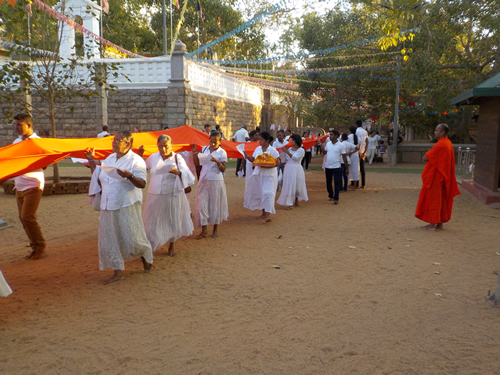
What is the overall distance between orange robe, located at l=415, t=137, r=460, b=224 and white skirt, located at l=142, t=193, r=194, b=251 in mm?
4505

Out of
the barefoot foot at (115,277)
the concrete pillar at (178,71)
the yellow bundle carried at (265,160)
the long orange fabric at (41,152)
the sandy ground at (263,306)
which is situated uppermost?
the concrete pillar at (178,71)

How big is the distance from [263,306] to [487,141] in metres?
9.26

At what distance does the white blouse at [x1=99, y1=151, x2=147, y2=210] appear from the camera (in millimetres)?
4785

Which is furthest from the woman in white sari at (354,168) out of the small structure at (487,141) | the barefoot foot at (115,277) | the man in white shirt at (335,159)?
the barefoot foot at (115,277)

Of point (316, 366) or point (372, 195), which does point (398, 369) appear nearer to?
point (316, 366)

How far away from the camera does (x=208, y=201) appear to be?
714 centimetres

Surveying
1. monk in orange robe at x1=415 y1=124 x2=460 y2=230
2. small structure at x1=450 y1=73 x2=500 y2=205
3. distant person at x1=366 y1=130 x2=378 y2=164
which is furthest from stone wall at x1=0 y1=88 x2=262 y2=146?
monk in orange robe at x1=415 y1=124 x2=460 y2=230

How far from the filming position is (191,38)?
34969 millimetres

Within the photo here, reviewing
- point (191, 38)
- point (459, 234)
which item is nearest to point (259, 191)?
point (459, 234)

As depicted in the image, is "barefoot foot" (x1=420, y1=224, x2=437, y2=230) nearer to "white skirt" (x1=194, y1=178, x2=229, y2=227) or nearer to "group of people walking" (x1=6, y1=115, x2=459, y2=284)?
"group of people walking" (x1=6, y1=115, x2=459, y2=284)

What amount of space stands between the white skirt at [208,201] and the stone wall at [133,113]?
494 inches

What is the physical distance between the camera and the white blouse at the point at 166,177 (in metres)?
5.84

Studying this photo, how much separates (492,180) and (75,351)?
10382mm

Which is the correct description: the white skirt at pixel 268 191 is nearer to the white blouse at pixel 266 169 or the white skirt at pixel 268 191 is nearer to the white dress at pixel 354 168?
the white blouse at pixel 266 169
